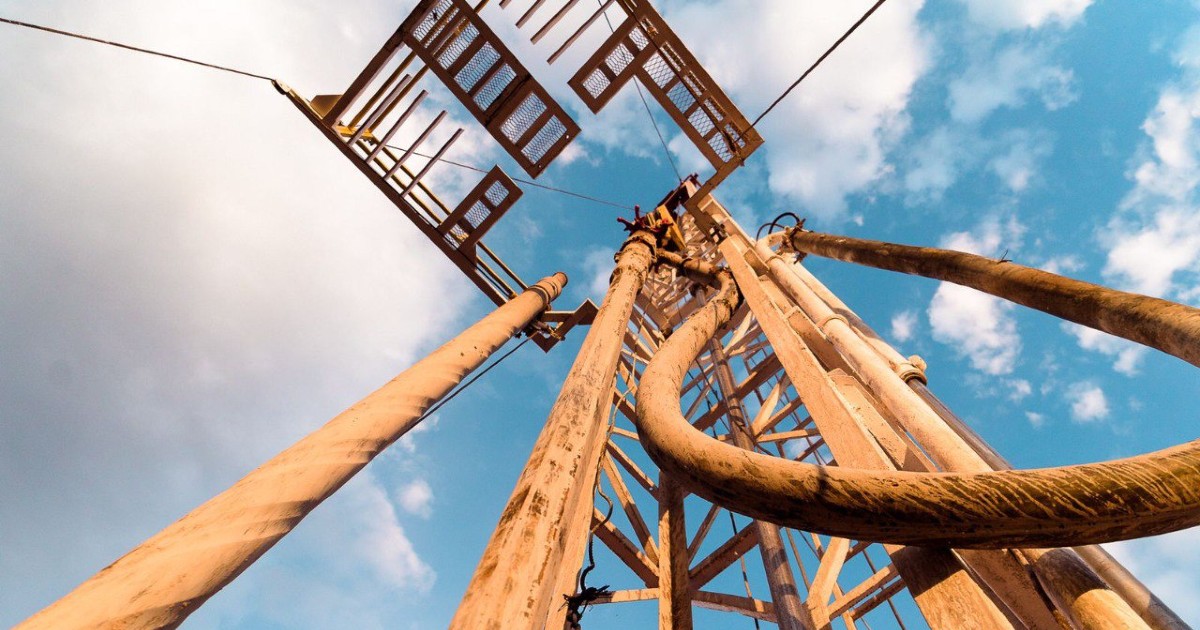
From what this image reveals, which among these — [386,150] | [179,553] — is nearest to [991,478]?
[179,553]

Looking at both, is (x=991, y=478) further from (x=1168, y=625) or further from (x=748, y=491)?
(x=1168, y=625)

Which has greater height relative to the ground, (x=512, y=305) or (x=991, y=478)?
(x=512, y=305)

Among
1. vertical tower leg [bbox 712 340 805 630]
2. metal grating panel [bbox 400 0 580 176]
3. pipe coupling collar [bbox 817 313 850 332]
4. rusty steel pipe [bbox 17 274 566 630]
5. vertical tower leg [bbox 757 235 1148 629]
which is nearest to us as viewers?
rusty steel pipe [bbox 17 274 566 630]

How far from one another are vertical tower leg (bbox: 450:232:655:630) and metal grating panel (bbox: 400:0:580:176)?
5040 millimetres

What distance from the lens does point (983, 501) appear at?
1612 mm

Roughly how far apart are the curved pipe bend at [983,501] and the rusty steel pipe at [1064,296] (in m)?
1.11

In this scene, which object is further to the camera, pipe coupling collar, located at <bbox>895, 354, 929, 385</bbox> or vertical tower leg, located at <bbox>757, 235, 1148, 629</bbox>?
pipe coupling collar, located at <bbox>895, 354, 929, 385</bbox>

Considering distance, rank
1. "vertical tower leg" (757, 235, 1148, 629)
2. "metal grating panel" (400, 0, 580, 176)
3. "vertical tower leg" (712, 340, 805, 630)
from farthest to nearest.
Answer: "metal grating panel" (400, 0, 580, 176), "vertical tower leg" (712, 340, 805, 630), "vertical tower leg" (757, 235, 1148, 629)

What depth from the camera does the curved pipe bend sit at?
159 centimetres

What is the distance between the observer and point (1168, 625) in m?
2.48

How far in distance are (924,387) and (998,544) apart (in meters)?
3.31

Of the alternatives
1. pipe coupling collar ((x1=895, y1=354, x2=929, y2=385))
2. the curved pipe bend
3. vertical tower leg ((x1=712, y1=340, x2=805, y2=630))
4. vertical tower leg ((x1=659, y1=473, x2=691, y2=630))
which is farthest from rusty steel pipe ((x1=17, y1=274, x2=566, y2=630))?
pipe coupling collar ((x1=895, y1=354, x2=929, y2=385))

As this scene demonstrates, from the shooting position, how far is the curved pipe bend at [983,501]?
1.59 m

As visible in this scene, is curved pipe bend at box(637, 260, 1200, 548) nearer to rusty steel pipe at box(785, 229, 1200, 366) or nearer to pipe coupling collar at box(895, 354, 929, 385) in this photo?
rusty steel pipe at box(785, 229, 1200, 366)
